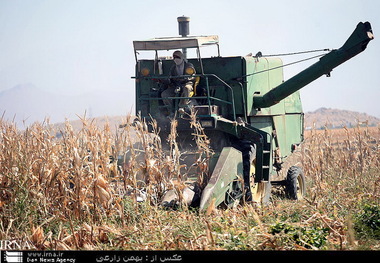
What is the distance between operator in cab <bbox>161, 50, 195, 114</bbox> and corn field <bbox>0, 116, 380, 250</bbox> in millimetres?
2607

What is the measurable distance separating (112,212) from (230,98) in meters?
4.85

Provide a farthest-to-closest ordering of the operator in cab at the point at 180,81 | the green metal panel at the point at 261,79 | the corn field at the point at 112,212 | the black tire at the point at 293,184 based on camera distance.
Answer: the black tire at the point at 293,184
the green metal panel at the point at 261,79
the operator in cab at the point at 180,81
the corn field at the point at 112,212

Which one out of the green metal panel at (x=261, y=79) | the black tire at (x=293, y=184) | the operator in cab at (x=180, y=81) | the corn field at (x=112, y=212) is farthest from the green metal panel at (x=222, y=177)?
the black tire at (x=293, y=184)

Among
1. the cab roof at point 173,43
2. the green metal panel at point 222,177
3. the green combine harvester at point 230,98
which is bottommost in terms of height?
the green metal panel at point 222,177

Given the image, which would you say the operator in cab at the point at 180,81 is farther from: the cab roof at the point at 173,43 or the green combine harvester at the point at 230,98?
the cab roof at the point at 173,43

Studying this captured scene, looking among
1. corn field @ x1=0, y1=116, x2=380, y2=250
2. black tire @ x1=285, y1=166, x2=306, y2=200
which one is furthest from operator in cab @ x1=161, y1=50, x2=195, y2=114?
black tire @ x1=285, y1=166, x2=306, y2=200

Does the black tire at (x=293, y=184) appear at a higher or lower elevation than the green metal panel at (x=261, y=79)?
lower

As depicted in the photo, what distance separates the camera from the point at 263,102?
12055mm

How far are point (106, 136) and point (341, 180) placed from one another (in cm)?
675

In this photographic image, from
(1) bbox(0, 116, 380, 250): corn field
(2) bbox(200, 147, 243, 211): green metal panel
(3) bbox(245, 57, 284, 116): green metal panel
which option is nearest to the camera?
(1) bbox(0, 116, 380, 250): corn field

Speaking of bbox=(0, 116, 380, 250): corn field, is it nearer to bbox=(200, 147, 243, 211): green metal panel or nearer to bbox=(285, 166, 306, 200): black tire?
bbox=(200, 147, 243, 211): green metal panel

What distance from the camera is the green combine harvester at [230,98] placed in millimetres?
11156

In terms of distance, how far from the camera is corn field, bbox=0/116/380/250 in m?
6.75

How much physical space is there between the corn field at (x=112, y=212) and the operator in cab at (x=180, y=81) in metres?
2.61
